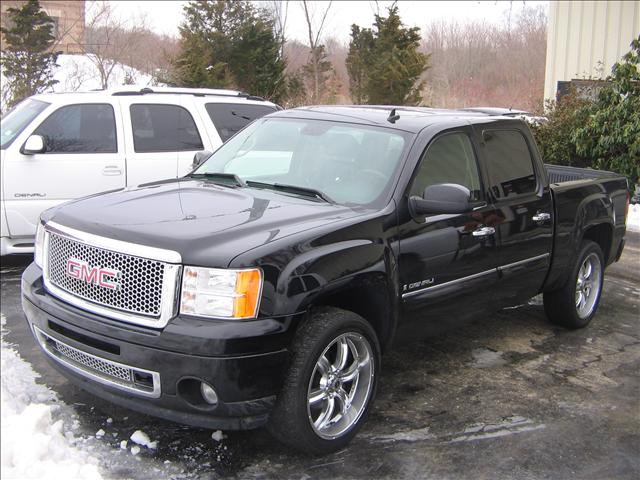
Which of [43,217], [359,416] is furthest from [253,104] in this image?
[359,416]

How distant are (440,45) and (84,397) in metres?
37.7

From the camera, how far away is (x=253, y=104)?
27.5 feet

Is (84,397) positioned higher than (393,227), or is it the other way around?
(393,227)

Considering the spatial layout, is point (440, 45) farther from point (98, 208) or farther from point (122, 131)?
point (98, 208)

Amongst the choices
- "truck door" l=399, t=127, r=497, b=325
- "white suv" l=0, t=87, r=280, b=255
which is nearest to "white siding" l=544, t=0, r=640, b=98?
"white suv" l=0, t=87, r=280, b=255

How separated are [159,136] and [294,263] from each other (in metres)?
4.73

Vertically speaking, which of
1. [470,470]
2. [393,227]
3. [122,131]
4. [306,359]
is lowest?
[470,470]

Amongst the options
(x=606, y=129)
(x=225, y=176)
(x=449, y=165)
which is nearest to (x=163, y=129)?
(x=225, y=176)

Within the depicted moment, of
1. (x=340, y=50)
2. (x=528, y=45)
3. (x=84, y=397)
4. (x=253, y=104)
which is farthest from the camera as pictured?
(x=340, y=50)

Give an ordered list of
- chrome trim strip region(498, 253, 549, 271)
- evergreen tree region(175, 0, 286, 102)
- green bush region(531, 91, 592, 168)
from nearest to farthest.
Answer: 1. chrome trim strip region(498, 253, 549, 271)
2. green bush region(531, 91, 592, 168)
3. evergreen tree region(175, 0, 286, 102)

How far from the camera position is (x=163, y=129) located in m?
7.62

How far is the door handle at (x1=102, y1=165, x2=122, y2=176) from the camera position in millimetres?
7164

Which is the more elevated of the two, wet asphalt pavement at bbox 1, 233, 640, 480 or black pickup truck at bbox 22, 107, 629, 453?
black pickup truck at bbox 22, 107, 629, 453

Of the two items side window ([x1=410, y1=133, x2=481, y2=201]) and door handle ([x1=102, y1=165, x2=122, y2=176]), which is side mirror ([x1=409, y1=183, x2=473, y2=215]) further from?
door handle ([x1=102, y1=165, x2=122, y2=176])
